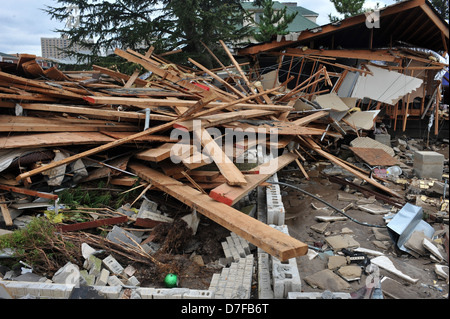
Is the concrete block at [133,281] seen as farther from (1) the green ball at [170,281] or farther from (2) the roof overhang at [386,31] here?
(2) the roof overhang at [386,31]

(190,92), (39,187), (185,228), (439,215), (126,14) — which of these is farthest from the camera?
(126,14)

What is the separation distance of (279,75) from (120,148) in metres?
8.54

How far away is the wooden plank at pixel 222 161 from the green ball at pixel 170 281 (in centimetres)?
135

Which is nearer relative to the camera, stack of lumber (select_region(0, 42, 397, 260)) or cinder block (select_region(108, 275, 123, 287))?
cinder block (select_region(108, 275, 123, 287))

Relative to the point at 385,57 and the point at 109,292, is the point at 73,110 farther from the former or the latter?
the point at 385,57

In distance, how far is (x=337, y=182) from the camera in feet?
22.4

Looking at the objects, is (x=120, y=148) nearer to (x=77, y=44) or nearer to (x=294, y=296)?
(x=294, y=296)

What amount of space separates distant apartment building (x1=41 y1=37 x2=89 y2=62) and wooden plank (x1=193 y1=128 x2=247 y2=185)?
38.1ft

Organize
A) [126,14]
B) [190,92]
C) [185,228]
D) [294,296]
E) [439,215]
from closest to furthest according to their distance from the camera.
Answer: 1. [294,296]
2. [185,228]
3. [439,215]
4. [190,92]
5. [126,14]

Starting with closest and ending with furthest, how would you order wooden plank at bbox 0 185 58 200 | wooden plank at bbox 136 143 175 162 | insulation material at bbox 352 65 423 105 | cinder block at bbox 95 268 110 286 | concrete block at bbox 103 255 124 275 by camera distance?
cinder block at bbox 95 268 110 286 → concrete block at bbox 103 255 124 275 → wooden plank at bbox 0 185 58 200 → wooden plank at bbox 136 143 175 162 → insulation material at bbox 352 65 423 105

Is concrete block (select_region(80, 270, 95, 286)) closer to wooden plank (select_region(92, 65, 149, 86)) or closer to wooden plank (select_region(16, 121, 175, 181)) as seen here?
wooden plank (select_region(16, 121, 175, 181))

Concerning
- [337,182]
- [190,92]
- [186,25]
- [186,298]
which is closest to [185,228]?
[186,298]

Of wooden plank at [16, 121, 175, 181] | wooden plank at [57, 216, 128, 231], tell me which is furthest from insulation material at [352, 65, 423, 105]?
wooden plank at [57, 216, 128, 231]

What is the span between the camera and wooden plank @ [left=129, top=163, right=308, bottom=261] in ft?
9.07
